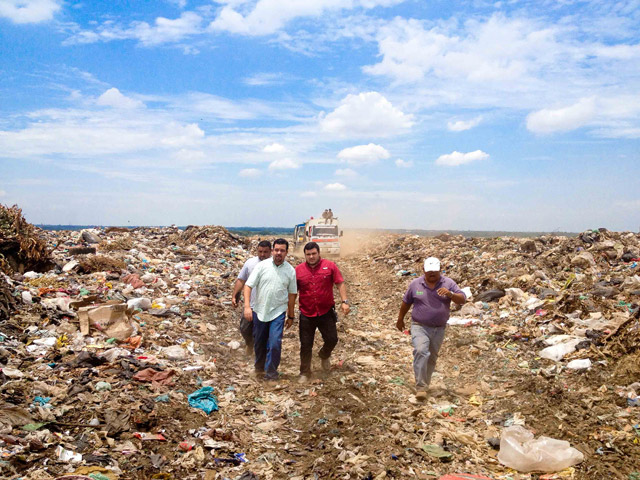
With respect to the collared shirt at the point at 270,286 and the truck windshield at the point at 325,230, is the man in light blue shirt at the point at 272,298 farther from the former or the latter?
the truck windshield at the point at 325,230

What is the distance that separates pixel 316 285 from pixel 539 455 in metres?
3.32

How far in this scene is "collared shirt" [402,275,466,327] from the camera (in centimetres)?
605

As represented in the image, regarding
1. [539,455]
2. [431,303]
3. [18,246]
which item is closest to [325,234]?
[18,246]

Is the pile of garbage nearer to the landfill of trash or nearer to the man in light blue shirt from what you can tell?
the landfill of trash

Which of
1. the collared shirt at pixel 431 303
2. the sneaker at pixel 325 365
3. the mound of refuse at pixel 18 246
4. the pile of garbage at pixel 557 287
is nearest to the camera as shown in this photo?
the collared shirt at pixel 431 303

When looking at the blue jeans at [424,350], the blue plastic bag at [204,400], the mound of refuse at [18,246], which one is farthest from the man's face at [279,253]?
the mound of refuse at [18,246]

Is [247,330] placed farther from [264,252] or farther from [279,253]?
[279,253]

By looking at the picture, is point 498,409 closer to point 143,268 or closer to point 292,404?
point 292,404

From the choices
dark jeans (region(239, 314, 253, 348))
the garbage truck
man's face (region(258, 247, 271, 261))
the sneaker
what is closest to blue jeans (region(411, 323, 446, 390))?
the sneaker

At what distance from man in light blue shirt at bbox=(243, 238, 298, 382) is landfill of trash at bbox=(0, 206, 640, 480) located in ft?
1.73

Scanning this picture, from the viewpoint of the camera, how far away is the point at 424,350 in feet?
19.9

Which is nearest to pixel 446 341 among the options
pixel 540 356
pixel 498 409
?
pixel 540 356

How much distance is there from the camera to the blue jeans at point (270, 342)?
6.52 meters

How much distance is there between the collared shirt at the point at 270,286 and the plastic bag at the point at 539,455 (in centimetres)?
324
